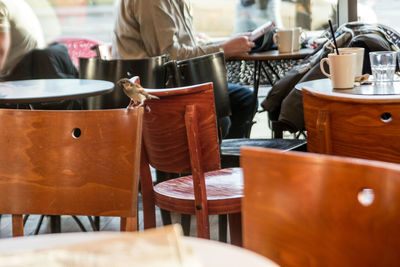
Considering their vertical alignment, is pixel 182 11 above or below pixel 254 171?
above

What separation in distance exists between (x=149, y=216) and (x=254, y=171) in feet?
4.22

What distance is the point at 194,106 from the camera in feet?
6.18

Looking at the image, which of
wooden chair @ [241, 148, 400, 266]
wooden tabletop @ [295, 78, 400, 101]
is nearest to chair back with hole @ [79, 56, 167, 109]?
wooden tabletop @ [295, 78, 400, 101]

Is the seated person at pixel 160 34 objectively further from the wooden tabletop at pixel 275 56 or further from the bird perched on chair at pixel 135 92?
the bird perched on chair at pixel 135 92

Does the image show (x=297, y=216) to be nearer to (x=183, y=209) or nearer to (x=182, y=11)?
(x=183, y=209)

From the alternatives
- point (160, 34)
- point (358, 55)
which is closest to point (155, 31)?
point (160, 34)

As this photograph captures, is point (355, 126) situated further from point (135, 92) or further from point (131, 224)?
point (131, 224)

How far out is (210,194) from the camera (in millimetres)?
2086


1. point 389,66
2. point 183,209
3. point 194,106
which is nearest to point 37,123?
A: point 194,106

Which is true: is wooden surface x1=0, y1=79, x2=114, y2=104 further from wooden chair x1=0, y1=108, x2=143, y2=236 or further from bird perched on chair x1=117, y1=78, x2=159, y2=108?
wooden chair x1=0, y1=108, x2=143, y2=236

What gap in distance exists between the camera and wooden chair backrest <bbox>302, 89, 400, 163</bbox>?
177cm

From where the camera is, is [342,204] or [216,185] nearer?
[342,204]

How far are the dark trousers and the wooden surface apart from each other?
3.32ft

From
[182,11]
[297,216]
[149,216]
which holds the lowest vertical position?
[149,216]
